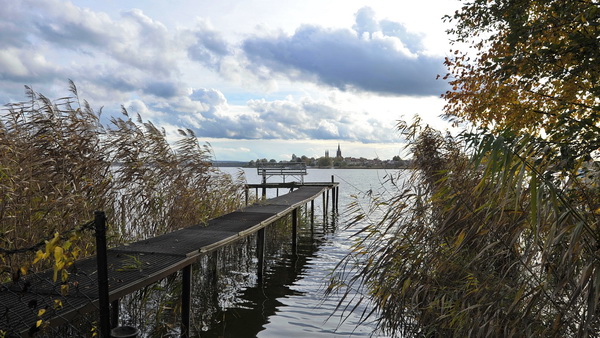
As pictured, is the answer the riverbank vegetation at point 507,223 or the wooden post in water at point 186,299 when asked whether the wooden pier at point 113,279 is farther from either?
the riverbank vegetation at point 507,223

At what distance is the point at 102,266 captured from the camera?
3617mm

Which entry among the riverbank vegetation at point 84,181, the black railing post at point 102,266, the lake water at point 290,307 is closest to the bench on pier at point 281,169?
the lake water at point 290,307

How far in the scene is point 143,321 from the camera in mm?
6469

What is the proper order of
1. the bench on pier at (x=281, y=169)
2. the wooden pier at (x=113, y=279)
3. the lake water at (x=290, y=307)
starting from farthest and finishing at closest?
the bench on pier at (x=281, y=169), the lake water at (x=290, y=307), the wooden pier at (x=113, y=279)

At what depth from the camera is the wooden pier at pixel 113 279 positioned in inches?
144

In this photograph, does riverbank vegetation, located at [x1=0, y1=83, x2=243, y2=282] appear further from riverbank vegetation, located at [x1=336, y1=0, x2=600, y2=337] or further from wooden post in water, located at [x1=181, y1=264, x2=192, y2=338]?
riverbank vegetation, located at [x1=336, y1=0, x2=600, y2=337]

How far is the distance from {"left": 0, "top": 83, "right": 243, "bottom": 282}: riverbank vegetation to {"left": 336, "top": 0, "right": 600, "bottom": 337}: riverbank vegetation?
3.52 metres

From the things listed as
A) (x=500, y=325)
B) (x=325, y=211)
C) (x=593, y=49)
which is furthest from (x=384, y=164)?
(x=325, y=211)

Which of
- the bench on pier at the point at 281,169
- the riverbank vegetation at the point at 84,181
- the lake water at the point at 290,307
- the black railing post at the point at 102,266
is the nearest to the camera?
the black railing post at the point at 102,266

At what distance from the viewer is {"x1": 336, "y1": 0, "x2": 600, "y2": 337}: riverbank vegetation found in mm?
3574

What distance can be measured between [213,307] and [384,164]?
361 centimetres

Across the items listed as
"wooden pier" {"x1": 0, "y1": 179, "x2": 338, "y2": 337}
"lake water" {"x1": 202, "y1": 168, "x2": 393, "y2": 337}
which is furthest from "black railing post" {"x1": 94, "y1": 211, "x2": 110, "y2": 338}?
"lake water" {"x1": 202, "y1": 168, "x2": 393, "y2": 337}

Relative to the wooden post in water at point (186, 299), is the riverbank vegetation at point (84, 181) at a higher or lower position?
higher

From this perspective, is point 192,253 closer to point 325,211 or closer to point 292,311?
point 292,311
